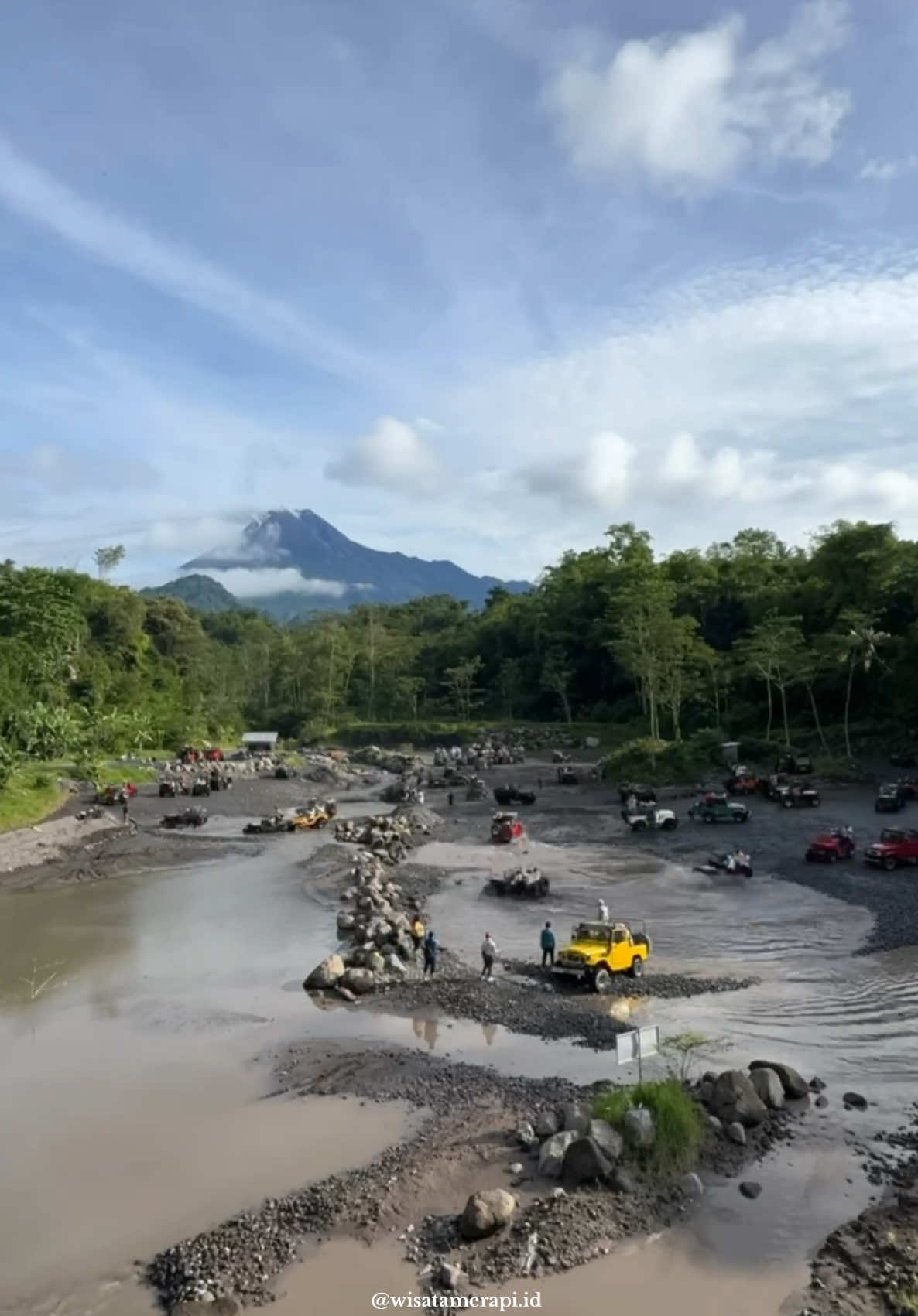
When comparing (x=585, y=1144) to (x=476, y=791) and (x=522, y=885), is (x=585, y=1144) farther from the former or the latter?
(x=476, y=791)

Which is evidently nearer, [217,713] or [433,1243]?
[433,1243]

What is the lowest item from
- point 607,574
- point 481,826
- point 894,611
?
point 481,826

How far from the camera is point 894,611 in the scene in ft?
220

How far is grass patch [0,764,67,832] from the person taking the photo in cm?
4737

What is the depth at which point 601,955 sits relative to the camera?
22062mm

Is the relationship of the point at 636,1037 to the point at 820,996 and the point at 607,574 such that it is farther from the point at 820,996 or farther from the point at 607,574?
the point at 607,574

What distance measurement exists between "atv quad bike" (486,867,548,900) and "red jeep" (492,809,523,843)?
10.2 m

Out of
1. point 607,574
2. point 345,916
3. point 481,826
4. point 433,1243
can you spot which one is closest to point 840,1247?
point 433,1243

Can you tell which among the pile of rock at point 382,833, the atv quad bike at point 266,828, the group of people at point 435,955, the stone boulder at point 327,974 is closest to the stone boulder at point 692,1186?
the group of people at point 435,955

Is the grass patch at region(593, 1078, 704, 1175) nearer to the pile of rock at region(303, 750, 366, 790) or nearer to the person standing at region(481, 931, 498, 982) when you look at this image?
the person standing at region(481, 931, 498, 982)

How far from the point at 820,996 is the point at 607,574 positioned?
81318mm

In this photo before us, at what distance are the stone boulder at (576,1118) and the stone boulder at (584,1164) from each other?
1.33 feet

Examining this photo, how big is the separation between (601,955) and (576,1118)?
8.46m

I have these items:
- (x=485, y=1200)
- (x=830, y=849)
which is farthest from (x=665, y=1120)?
(x=830, y=849)
